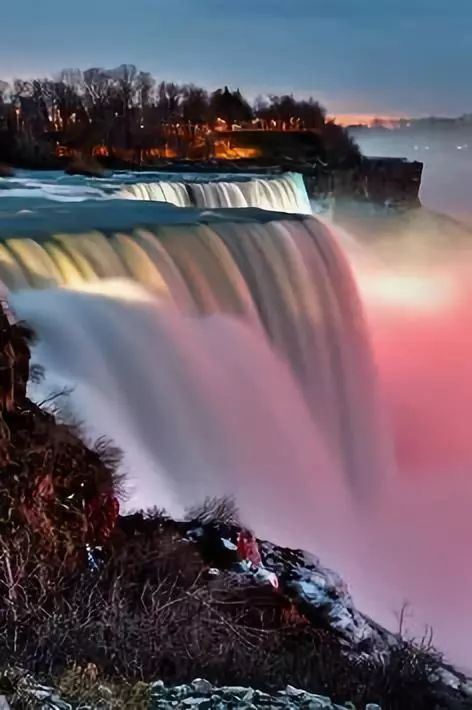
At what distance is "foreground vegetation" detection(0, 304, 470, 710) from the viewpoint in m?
2.04

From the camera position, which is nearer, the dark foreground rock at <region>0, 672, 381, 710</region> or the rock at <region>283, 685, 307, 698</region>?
the dark foreground rock at <region>0, 672, 381, 710</region>

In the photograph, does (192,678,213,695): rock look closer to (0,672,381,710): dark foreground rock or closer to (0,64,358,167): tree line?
(0,672,381,710): dark foreground rock

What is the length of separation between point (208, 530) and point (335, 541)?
397 millimetres

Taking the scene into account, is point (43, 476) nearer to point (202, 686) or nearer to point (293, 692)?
point (202, 686)

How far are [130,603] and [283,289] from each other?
114 centimetres

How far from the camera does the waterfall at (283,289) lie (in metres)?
2.67

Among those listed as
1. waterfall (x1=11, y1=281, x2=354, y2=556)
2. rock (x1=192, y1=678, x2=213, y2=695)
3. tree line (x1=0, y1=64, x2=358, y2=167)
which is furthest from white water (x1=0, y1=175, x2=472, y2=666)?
rock (x1=192, y1=678, x2=213, y2=695)

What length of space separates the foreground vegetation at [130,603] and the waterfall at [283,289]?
443mm

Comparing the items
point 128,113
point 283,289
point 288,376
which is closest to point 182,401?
point 288,376

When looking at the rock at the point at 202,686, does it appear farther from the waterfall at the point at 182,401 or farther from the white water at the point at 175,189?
the white water at the point at 175,189

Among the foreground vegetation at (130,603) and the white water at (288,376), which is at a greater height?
the white water at (288,376)

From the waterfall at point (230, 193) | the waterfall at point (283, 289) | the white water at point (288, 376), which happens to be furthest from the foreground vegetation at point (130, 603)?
the waterfall at point (230, 193)

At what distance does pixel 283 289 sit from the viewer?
297cm

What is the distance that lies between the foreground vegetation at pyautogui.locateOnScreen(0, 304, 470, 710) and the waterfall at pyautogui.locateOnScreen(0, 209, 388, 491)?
44 cm
